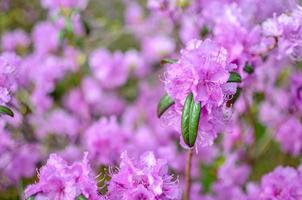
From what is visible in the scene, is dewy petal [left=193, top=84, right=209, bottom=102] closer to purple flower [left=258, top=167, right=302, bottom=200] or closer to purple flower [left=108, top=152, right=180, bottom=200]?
purple flower [left=108, top=152, right=180, bottom=200]

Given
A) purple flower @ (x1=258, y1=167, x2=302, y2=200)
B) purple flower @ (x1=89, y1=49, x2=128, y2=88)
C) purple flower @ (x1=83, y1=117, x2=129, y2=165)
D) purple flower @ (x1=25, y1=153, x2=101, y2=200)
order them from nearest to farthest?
purple flower @ (x1=25, y1=153, x2=101, y2=200)
purple flower @ (x1=258, y1=167, x2=302, y2=200)
purple flower @ (x1=83, y1=117, x2=129, y2=165)
purple flower @ (x1=89, y1=49, x2=128, y2=88)

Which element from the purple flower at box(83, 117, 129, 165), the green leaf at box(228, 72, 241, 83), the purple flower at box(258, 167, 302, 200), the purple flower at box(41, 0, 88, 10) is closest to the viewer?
the green leaf at box(228, 72, 241, 83)

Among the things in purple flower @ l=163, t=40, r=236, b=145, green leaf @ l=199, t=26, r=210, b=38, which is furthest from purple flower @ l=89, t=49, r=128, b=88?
purple flower @ l=163, t=40, r=236, b=145

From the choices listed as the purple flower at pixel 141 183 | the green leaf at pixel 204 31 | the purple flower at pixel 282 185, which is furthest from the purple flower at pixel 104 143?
the purple flower at pixel 141 183

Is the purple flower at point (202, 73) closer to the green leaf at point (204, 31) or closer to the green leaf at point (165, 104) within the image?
the green leaf at point (165, 104)

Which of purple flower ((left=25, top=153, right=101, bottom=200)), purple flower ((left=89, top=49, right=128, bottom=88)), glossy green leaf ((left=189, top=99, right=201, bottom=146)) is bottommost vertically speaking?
purple flower ((left=25, top=153, right=101, bottom=200))

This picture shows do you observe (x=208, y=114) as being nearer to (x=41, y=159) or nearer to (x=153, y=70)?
(x=41, y=159)
